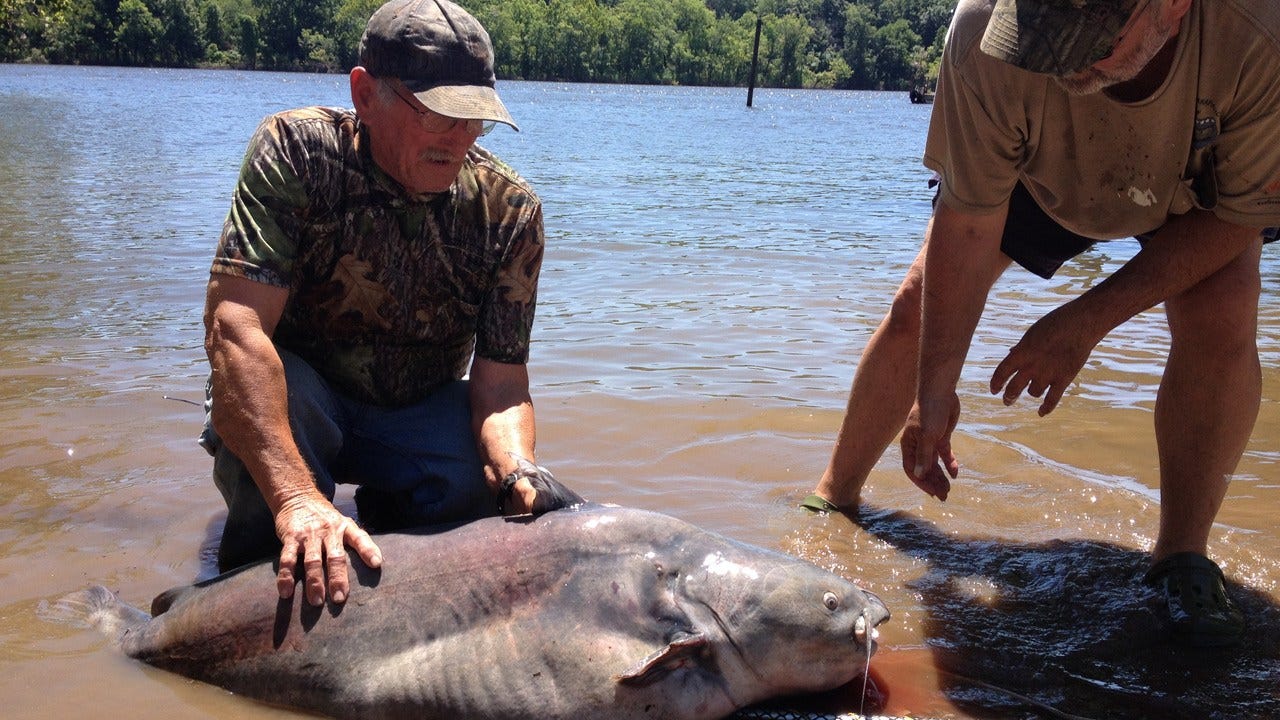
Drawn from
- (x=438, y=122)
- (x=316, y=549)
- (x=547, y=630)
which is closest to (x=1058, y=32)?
(x=438, y=122)

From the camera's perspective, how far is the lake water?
9.91ft

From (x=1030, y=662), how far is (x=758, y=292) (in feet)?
16.9

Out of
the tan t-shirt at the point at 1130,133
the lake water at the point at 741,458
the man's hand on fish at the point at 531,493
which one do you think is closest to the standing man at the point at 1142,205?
the tan t-shirt at the point at 1130,133

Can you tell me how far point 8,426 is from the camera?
15.5ft

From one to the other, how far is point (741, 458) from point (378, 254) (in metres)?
1.86

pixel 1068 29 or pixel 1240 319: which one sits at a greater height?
pixel 1068 29

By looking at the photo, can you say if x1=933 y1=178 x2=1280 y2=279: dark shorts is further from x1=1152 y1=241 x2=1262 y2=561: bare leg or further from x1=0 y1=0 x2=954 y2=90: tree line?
x1=0 y1=0 x2=954 y2=90: tree line

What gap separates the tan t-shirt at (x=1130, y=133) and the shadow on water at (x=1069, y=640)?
1075mm

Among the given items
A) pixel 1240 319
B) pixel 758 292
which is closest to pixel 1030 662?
pixel 1240 319

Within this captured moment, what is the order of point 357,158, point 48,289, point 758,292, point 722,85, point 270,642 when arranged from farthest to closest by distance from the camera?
point 722,85 → point 758,292 → point 48,289 → point 357,158 → point 270,642

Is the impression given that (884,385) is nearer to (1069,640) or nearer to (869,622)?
(1069,640)

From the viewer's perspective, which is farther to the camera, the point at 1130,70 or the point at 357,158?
the point at 357,158

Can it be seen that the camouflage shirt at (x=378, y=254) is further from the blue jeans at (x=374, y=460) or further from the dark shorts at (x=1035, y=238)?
the dark shorts at (x=1035, y=238)

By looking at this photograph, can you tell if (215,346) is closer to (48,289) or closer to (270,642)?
(270,642)
